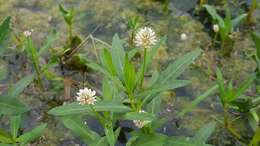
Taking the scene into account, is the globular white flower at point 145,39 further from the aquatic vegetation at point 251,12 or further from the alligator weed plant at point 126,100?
the aquatic vegetation at point 251,12

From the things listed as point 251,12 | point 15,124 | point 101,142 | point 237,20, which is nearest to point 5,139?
point 15,124

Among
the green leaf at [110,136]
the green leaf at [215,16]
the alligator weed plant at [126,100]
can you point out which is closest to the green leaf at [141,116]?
the alligator weed plant at [126,100]

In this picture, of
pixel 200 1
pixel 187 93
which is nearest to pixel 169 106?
pixel 187 93

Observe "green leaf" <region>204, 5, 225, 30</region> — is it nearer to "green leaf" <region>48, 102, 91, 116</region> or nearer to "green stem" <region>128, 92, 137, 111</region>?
"green stem" <region>128, 92, 137, 111</region>

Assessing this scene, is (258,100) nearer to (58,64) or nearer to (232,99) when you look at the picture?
(232,99)

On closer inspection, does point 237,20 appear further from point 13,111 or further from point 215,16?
point 13,111

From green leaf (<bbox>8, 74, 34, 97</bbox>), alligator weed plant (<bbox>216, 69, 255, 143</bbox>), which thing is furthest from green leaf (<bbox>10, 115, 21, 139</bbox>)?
alligator weed plant (<bbox>216, 69, 255, 143</bbox>)
